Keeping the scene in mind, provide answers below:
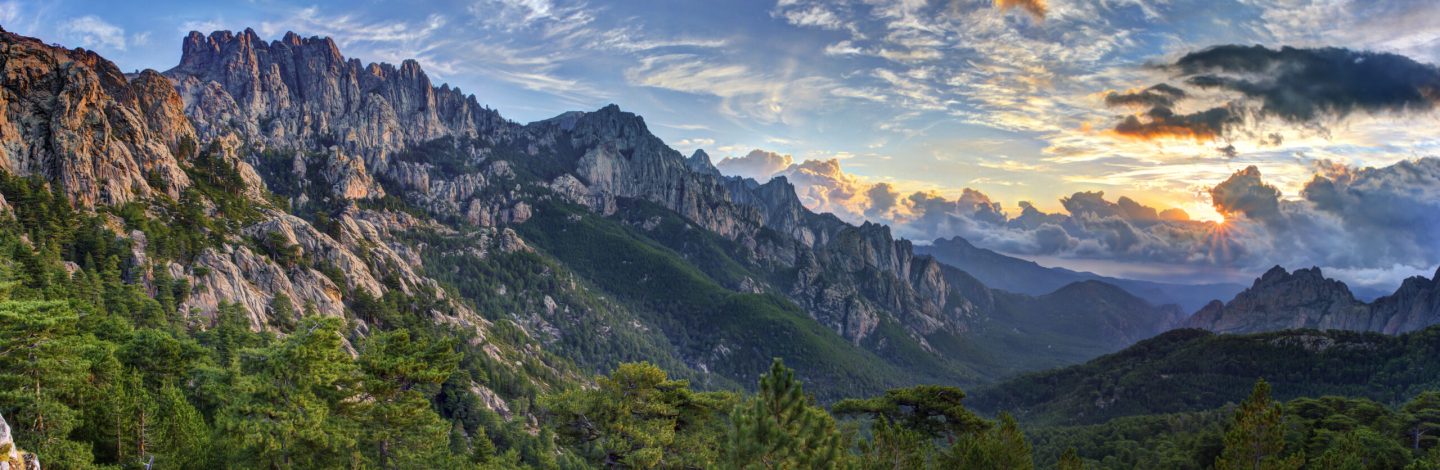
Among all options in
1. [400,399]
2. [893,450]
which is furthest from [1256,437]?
[400,399]

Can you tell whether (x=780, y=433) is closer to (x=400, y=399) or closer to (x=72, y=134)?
(x=400, y=399)

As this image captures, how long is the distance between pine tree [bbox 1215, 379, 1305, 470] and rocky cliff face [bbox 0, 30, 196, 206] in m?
168

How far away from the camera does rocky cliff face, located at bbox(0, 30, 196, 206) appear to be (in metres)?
113

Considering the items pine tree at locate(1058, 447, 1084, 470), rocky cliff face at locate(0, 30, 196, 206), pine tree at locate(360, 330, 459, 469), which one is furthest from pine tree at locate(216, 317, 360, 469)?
rocky cliff face at locate(0, 30, 196, 206)

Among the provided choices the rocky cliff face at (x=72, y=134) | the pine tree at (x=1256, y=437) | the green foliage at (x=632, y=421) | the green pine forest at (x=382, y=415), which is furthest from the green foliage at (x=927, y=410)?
the rocky cliff face at (x=72, y=134)

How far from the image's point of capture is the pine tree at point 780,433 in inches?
1307

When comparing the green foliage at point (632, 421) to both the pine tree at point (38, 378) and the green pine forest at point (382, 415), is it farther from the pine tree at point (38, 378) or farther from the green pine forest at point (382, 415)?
the pine tree at point (38, 378)

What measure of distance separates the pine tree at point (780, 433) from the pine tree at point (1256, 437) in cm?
3214

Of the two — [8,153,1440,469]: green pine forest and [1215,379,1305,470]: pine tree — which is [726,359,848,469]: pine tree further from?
[1215,379,1305,470]: pine tree

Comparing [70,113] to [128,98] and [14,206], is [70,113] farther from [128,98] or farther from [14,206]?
[128,98]

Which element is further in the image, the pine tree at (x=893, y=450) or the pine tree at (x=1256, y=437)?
the pine tree at (x=893, y=450)

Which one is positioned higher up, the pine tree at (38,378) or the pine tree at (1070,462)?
the pine tree at (38,378)

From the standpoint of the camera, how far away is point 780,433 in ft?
108

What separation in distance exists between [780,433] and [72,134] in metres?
153
